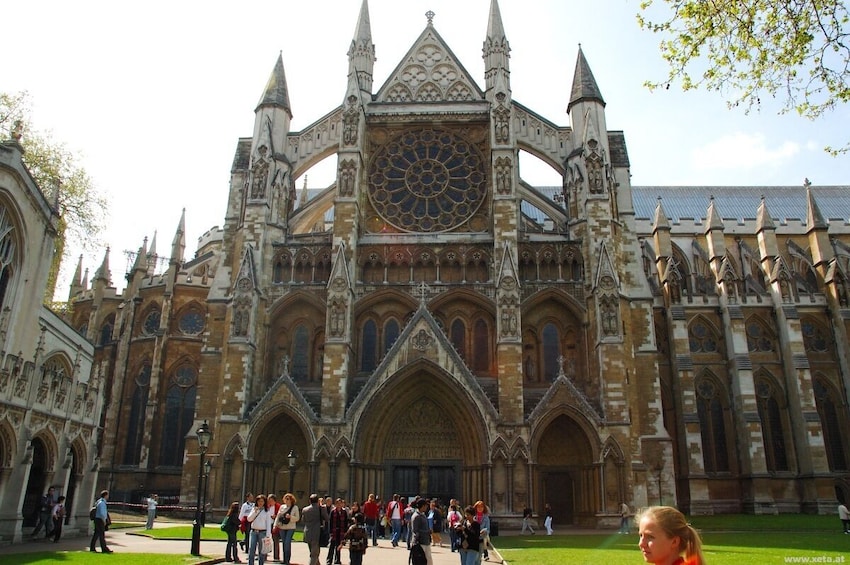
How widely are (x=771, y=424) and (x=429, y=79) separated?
26.6 meters

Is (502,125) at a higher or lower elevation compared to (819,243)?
higher

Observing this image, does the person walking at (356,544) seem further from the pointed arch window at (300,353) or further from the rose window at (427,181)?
the rose window at (427,181)

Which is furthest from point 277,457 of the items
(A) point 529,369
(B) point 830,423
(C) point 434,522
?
(B) point 830,423

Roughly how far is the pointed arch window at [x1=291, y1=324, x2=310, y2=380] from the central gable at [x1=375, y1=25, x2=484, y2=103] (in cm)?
1223

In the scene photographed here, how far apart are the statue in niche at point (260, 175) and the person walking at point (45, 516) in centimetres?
1558

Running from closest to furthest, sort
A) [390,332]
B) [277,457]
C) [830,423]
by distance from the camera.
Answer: [277,457] → [390,332] → [830,423]

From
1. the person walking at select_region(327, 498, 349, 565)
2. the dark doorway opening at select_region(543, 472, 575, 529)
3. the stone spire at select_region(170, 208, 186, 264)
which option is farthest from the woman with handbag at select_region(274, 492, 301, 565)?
the stone spire at select_region(170, 208, 186, 264)

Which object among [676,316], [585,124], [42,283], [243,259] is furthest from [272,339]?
[676,316]

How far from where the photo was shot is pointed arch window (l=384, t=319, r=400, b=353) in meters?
28.6

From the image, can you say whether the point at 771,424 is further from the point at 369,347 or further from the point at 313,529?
the point at 313,529

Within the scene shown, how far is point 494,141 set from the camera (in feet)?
97.9

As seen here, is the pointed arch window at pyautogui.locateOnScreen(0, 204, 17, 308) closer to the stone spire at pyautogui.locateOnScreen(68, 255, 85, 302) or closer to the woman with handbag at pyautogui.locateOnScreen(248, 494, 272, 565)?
the woman with handbag at pyautogui.locateOnScreen(248, 494, 272, 565)

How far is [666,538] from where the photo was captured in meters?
3.22

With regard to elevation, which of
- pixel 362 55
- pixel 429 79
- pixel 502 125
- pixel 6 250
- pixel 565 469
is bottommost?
pixel 565 469
